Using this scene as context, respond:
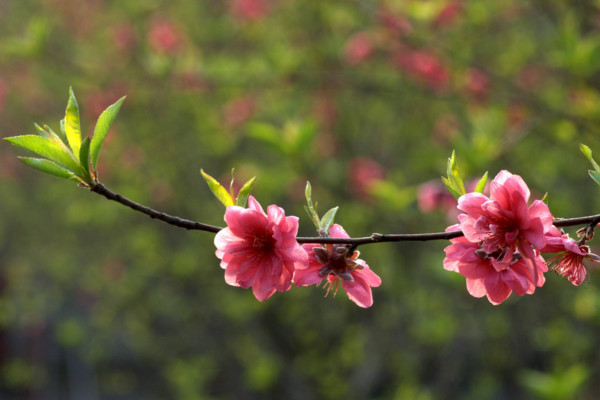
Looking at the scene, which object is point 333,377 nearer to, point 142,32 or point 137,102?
point 137,102

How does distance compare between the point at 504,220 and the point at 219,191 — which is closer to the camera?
the point at 504,220

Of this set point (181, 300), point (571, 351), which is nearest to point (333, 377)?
point (181, 300)

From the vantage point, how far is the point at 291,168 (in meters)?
2.98

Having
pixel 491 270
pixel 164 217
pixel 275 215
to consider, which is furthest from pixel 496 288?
pixel 164 217

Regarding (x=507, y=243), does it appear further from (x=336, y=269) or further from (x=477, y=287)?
(x=336, y=269)

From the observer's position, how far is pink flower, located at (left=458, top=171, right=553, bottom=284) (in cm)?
74

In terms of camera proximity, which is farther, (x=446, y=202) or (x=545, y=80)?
(x=545, y=80)

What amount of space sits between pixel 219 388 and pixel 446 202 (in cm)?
427

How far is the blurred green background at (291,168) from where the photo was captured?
3.09m

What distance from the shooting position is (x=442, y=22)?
293cm

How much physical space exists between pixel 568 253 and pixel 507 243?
0.38 feet

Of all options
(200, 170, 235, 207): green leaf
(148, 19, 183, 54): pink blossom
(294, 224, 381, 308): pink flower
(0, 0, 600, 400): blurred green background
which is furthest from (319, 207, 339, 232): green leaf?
(148, 19, 183, 54): pink blossom

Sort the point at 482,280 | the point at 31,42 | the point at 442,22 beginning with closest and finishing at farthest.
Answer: the point at 482,280 → the point at 31,42 → the point at 442,22

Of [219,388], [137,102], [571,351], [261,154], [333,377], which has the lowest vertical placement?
[219,388]
